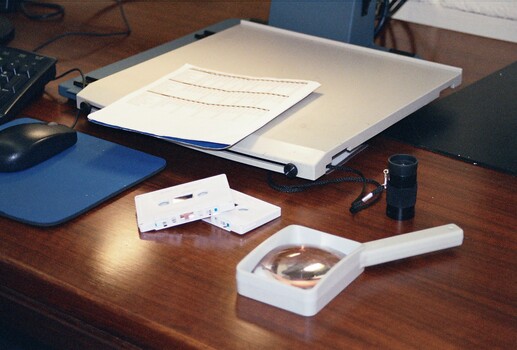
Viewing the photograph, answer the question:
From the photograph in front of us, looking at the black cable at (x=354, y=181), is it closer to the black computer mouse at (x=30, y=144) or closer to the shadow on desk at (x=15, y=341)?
the black computer mouse at (x=30, y=144)

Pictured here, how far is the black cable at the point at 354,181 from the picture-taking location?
0.85 metres

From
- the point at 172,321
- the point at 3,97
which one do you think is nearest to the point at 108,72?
the point at 3,97

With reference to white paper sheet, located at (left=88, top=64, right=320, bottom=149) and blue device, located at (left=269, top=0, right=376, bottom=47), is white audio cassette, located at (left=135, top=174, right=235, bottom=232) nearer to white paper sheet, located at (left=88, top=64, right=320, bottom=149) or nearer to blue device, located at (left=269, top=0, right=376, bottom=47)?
white paper sheet, located at (left=88, top=64, right=320, bottom=149)

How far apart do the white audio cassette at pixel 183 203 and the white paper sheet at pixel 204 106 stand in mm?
57

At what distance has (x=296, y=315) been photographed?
67 cm

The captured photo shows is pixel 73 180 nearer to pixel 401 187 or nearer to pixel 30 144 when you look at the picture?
pixel 30 144

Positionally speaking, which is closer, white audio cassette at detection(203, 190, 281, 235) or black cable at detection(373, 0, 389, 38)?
white audio cassette at detection(203, 190, 281, 235)

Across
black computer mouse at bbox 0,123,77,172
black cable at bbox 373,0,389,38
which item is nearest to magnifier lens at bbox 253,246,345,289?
black computer mouse at bbox 0,123,77,172

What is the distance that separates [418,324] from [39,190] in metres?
0.45

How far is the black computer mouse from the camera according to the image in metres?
0.89

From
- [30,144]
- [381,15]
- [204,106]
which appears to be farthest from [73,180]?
[381,15]

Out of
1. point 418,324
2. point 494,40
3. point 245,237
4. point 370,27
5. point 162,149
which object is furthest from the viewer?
point 494,40

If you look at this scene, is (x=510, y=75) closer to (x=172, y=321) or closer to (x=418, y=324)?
(x=418, y=324)

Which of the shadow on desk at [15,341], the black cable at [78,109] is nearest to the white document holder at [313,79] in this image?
the black cable at [78,109]
